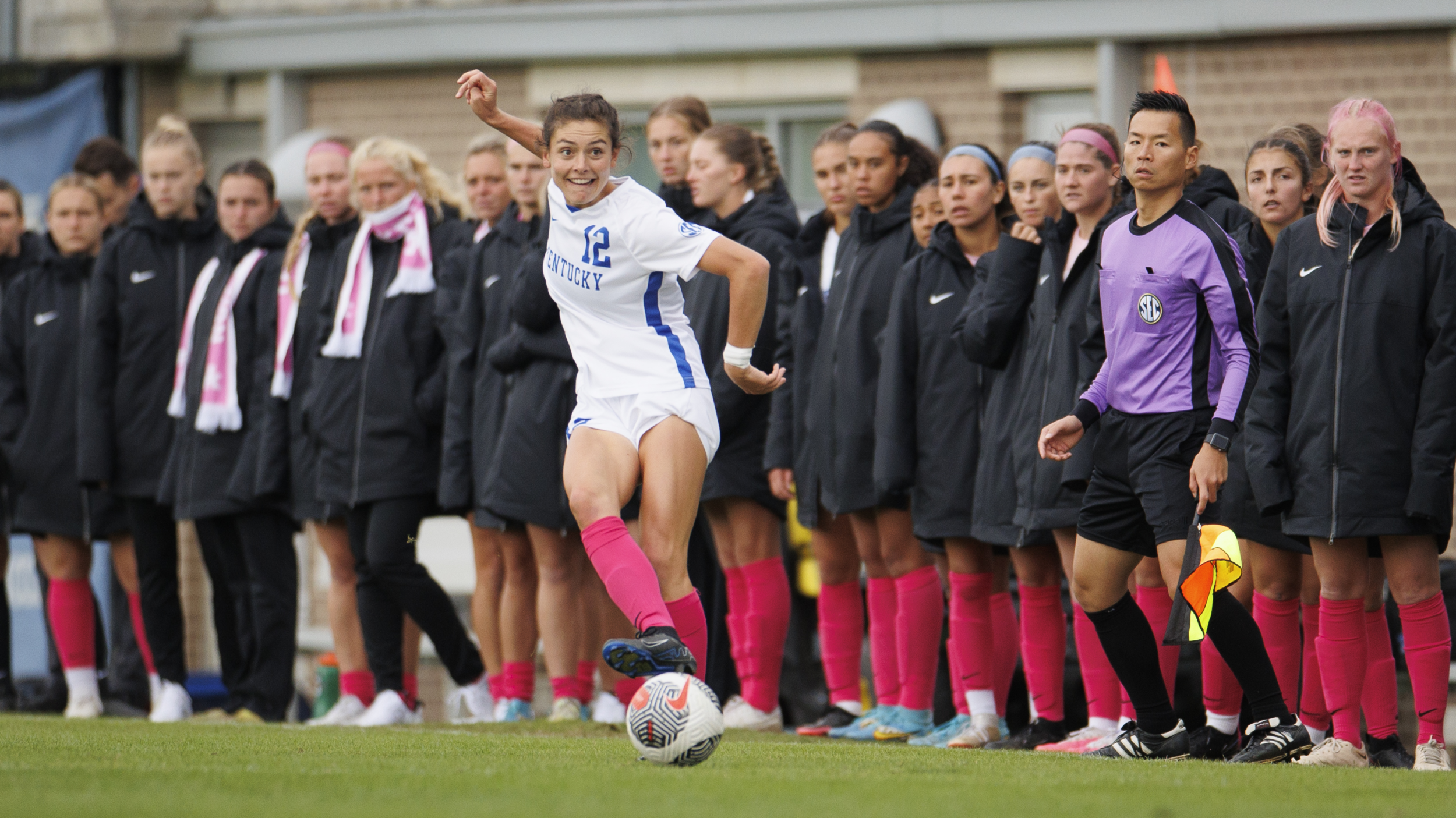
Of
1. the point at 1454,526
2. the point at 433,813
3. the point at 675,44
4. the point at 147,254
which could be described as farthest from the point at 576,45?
the point at 433,813

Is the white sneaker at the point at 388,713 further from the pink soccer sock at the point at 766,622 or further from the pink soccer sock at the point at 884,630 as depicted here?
the pink soccer sock at the point at 884,630

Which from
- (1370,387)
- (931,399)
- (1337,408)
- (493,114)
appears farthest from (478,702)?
(1370,387)

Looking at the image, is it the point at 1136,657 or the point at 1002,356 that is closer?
the point at 1136,657

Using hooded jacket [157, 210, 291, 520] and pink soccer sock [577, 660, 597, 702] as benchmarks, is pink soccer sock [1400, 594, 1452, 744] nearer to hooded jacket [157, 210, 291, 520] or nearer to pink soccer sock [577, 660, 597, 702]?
pink soccer sock [577, 660, 597, 702]

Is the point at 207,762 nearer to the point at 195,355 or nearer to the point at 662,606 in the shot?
Answer: the point at 662,606

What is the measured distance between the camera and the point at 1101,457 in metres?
7.00

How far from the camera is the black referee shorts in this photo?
6.78 metres

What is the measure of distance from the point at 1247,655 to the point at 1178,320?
1147mm

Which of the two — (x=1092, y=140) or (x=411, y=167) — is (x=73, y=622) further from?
(x=1092, y=140)

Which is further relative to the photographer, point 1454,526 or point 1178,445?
point 1454,526

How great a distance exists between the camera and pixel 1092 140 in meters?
7.65

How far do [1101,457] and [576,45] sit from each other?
8.53 m

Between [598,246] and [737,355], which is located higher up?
[598,246]

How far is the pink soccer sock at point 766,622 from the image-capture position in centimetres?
903
